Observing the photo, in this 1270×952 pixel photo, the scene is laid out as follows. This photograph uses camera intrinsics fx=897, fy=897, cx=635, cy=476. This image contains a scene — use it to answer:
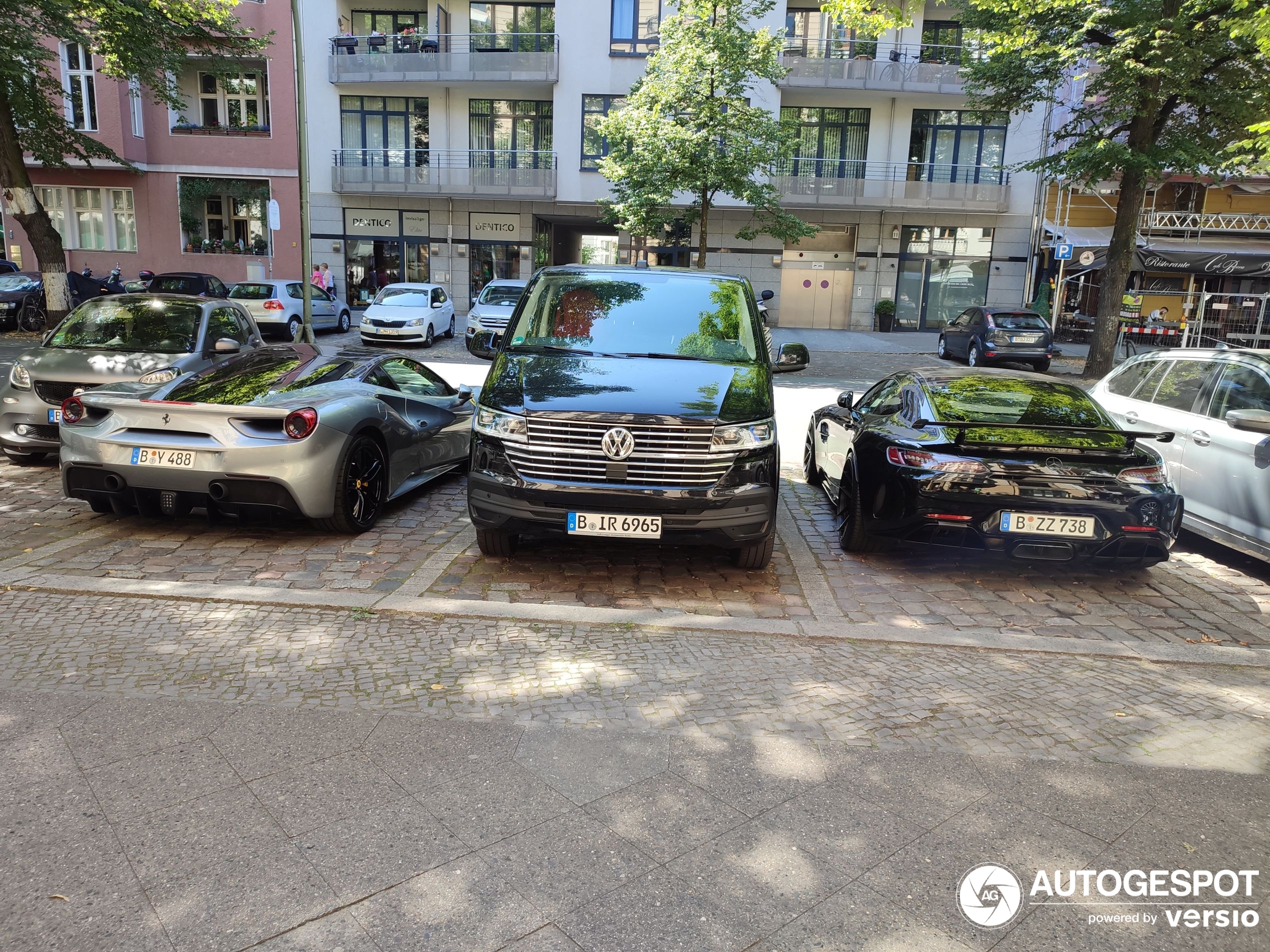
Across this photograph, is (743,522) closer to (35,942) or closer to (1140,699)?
(1140,699)

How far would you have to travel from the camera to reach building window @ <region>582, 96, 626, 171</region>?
103ft

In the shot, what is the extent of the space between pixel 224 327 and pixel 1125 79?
16.3 m

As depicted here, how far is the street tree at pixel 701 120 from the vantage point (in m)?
22.0

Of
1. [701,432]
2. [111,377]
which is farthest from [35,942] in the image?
[111,377]

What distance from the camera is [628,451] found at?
5.27m

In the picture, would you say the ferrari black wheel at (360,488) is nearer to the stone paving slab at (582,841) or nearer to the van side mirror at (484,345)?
the van side mirror at (484,345)

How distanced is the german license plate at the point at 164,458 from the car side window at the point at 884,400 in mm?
4918

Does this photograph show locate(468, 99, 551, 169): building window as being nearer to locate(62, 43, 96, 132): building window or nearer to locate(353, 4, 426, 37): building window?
locate(353, 4, 426, 37): building window

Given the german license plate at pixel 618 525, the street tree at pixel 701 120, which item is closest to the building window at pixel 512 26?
the street tree at pixel 701 120

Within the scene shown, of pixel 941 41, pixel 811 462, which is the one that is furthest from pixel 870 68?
pixel 811 462

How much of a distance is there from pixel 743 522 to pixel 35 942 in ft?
12.8

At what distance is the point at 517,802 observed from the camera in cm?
310

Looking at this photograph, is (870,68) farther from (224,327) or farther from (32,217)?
(224,327)

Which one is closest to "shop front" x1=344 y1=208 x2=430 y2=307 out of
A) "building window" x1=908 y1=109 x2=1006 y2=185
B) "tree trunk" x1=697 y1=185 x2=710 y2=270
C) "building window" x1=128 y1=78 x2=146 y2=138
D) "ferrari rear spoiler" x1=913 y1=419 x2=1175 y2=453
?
"building window" x1=128 y1=78 x2=146 y2=138
